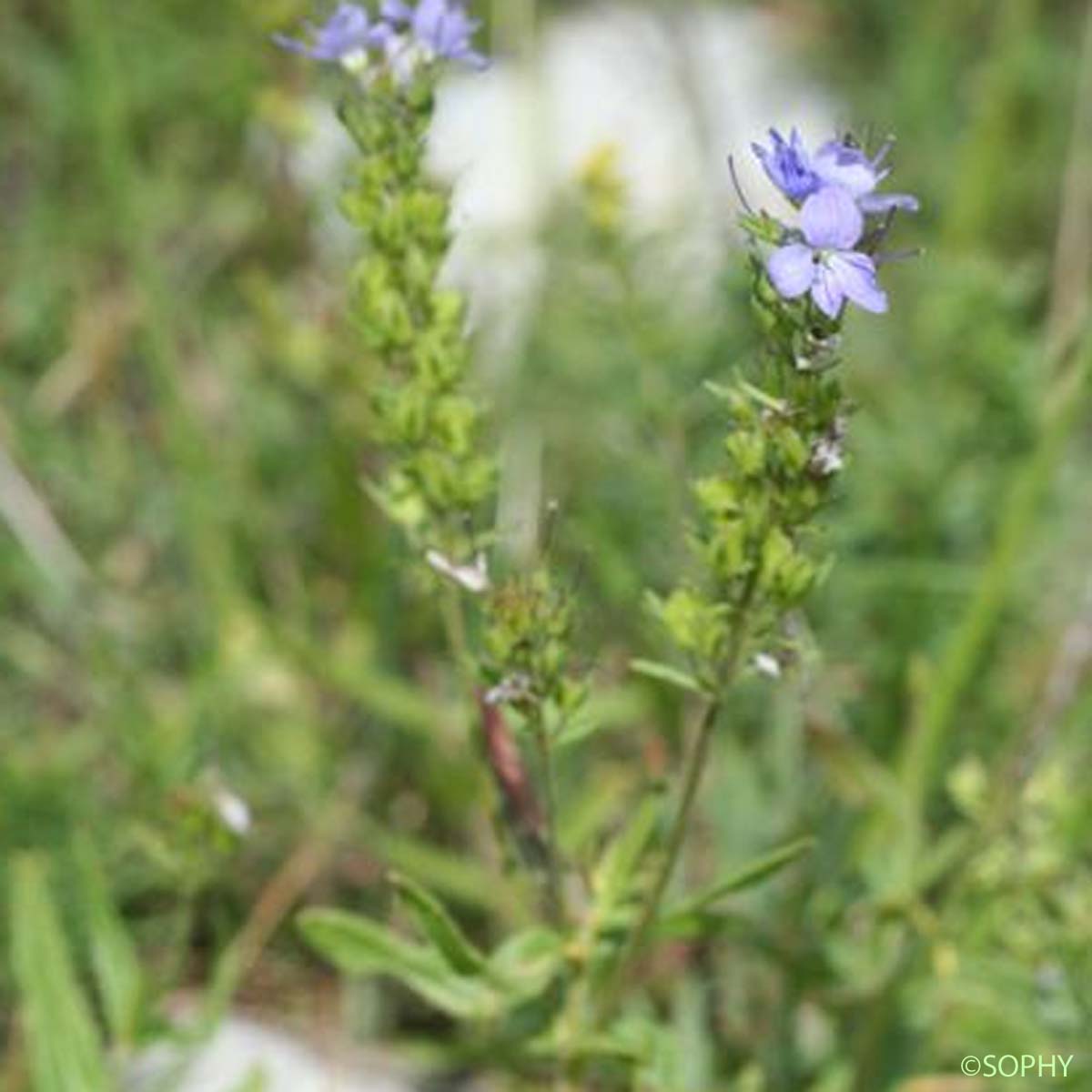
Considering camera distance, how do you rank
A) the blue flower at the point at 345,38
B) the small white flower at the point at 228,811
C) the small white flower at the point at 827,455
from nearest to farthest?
the small white flower at the point at 827,455 < the blue flower at the point at 345,38 < the small white flower at the point at 228,811

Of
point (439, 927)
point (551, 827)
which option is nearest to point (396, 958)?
point (439, 927)

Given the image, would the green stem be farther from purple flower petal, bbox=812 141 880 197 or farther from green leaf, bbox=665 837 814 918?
purple flower petal, bbox=812 141 880 197

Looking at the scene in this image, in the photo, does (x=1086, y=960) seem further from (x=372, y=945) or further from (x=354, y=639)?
(x=354, y=639)

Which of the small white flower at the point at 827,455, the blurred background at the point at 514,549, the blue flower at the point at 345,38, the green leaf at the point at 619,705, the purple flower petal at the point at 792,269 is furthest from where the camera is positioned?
the green leaf at the point at 619,705

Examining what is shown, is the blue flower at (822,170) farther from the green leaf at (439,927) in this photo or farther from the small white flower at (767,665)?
the green leaf at (439,927)

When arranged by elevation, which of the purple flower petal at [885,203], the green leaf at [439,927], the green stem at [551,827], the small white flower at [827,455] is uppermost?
the purple flower petal at [885,203]

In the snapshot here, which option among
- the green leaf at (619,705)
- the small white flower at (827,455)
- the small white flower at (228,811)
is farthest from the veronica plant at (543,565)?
the green leaf at (619,705)

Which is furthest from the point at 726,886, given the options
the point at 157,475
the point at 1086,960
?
the point at 157,475
